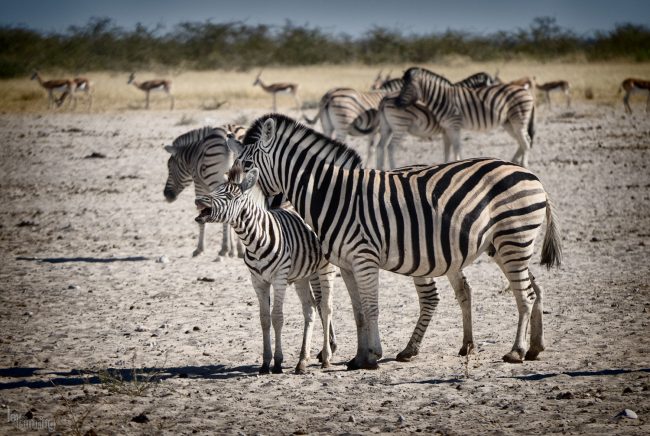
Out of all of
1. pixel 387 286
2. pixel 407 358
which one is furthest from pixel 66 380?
pixel 387 286

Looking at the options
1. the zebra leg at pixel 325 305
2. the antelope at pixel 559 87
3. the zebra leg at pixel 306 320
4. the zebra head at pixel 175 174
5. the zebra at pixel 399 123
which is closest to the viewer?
the zebra leg at pixel 306 320

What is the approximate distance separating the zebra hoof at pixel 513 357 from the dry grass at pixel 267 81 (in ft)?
70.5

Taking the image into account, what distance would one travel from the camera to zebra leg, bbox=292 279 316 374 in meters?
6.68

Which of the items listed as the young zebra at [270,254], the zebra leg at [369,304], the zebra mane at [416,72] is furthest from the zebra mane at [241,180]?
the zebra mane at [416,72]

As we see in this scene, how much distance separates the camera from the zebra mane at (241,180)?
22.6 feet

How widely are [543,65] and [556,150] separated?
95.5ft

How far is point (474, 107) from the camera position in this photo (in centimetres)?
1697

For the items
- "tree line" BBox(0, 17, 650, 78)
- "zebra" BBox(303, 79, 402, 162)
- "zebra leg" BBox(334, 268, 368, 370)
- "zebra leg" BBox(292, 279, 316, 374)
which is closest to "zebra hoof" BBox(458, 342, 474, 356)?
"zebra leg" BBox(334, 268, 368, 370)

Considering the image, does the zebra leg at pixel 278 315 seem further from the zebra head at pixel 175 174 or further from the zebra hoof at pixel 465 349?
the zebra head at pixel 175 174

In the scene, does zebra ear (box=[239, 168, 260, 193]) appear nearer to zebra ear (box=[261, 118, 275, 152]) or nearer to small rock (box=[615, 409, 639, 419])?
zebra ear (box=[261, 118, 275, 152])

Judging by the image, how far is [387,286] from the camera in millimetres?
9578

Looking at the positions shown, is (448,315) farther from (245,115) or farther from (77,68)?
(77,68)

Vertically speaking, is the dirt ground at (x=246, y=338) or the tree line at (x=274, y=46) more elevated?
the tree line at (x=274, y=46)

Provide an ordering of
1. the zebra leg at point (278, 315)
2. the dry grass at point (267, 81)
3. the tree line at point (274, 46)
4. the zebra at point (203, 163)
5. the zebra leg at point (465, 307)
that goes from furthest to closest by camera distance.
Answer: the tree line at point (274, 46), the dry grass at point (267, 81), the zebra at point (203, 163), the zebra leg at point (465, 307), the zebra leg at point (278, 315)
